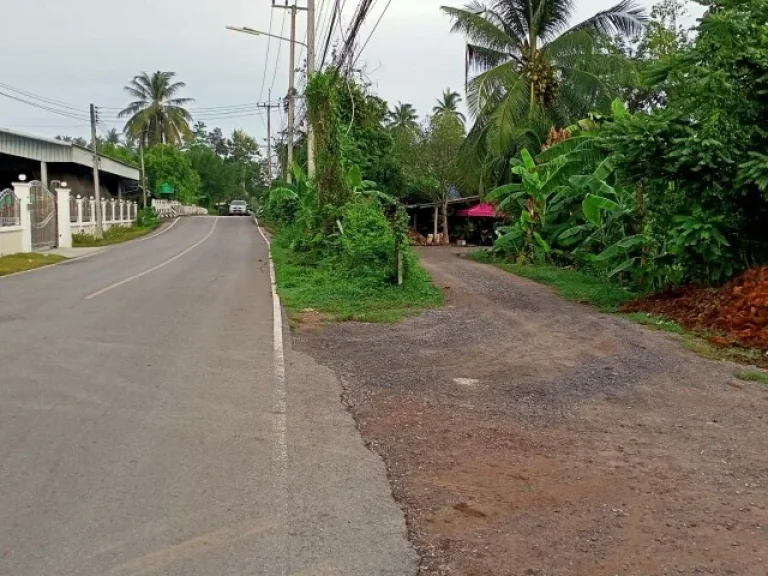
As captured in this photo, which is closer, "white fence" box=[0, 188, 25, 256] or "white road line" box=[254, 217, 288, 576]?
"white road line" box=[254, 217, 288, 576]

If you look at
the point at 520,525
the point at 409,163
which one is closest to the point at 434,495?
the point at 520,525

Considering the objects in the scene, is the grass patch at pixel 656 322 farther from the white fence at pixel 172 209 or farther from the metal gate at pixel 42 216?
the white fence at pixel 172 209

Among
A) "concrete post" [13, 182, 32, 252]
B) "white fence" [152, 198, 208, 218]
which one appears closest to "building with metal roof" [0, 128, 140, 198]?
"white fence" [152, 198, 208, 218]

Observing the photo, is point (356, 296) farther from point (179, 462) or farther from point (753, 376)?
point (179, 462)

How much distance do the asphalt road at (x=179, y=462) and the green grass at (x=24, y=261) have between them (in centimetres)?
1209

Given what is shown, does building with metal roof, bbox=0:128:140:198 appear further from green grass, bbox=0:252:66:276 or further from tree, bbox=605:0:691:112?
tree, bbox=605:0:691:112

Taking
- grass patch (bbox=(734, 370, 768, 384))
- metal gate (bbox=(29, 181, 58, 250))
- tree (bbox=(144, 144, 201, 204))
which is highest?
tree (bbox=(144, 144, 201, 204))

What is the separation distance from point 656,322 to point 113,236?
119ft

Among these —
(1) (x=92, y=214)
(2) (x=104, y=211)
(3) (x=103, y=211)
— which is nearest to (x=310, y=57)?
(1) (x=92, y=214)

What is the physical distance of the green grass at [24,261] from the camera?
73.1 ft

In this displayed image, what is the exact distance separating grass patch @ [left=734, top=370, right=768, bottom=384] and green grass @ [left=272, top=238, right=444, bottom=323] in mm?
5341

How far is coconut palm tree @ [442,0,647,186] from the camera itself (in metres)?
26.2

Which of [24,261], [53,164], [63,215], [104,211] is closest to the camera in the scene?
[24,261]

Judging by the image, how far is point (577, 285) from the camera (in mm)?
16859
